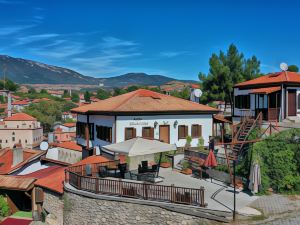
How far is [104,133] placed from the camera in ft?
86.5

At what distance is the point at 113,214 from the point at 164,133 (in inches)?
462

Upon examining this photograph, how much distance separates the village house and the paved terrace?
295ft

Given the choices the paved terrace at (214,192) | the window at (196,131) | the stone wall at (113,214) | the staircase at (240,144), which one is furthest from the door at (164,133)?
the stone wall at (113,214)

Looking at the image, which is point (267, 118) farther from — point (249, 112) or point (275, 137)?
point (275, 137)

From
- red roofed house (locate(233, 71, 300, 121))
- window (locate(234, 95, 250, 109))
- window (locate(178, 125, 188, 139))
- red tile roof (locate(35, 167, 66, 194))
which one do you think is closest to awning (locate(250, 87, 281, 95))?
red roofed house (locate(233, 71, 300, 121))

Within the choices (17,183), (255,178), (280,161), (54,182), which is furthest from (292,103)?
(17,183)

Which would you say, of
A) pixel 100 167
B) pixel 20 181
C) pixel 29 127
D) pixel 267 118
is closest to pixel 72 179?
pixel 100 167

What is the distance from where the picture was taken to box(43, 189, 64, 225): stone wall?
1858 centimetres

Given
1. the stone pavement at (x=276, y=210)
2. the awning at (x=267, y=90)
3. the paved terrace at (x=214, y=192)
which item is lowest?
the stone pavement at (x=276, y=210)

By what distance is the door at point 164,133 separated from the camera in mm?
26642

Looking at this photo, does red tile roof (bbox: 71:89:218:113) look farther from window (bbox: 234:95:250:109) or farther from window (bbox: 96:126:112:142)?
window (bbox: 234:95:250:109)

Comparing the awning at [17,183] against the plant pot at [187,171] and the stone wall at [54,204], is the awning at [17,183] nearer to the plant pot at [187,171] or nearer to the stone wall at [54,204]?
the stone wall at [54,204]

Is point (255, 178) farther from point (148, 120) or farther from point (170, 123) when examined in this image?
point (170, 123)

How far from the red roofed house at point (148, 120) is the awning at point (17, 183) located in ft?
21.2
